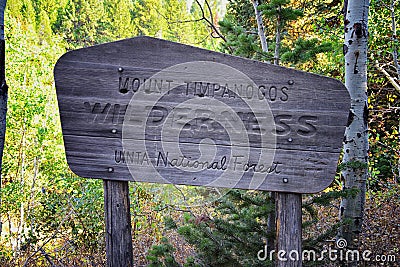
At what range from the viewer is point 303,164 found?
2.16m

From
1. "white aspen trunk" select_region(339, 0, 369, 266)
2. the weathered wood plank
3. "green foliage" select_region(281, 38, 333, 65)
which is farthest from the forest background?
the weathered wood plank

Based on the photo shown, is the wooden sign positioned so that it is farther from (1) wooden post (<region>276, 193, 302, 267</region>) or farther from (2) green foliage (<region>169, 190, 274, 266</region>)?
A: (2) green foliage (<region>169, 190, 274, 266</region>)

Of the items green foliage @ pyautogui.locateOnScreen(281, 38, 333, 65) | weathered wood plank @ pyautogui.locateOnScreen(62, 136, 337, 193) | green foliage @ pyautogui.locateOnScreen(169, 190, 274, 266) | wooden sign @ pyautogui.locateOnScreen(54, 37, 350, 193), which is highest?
green foliage @ pyautogui.locateOnScreen(281, 38, 333, 65)

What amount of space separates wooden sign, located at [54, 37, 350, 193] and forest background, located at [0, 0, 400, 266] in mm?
689

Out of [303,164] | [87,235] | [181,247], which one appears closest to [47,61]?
[87,235]

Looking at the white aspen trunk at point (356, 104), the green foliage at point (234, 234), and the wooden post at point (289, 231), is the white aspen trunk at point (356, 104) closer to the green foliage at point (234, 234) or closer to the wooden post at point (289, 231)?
the green foliage at point (234, 234)

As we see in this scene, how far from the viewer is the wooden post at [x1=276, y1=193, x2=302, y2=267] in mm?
2242

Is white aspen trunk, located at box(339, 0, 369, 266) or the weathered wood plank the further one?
white aspen trunk, located at box(339, 0, 369, 266)

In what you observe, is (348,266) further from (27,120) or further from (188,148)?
(27,120)

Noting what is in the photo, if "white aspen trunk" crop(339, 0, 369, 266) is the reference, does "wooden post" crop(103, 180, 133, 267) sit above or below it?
below

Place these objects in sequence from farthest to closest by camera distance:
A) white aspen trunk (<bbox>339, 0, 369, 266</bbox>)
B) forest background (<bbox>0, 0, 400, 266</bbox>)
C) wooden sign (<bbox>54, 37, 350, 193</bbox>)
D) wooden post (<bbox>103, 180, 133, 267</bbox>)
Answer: white aspen trunk (<bbox>339, 0, 369, 266</bbox>), forest background (<bbox>0, 0, 400, 266</bbox>), wooden post (<bbox>103, 180, 133, 267</bbox>), wooden sign (<bbox>54, 37, 350, 193</bbox>)

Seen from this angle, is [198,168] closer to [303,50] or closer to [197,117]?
[197,117]

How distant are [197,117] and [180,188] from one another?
2928mm

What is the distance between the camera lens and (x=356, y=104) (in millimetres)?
3240
